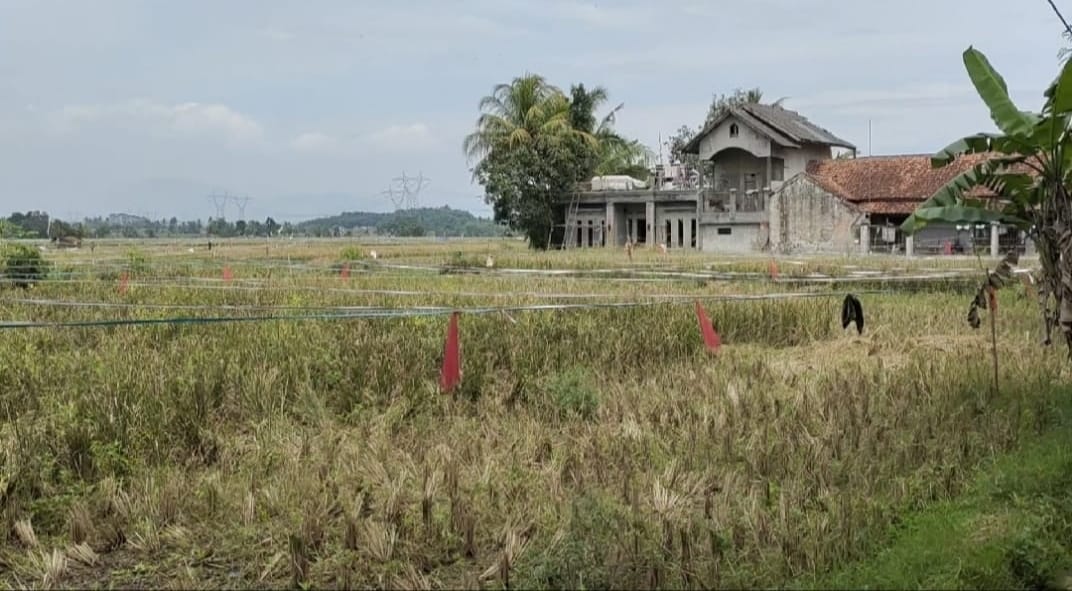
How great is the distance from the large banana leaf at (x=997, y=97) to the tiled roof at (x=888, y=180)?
2619 cm

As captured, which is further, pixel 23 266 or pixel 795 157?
pixel 795 157

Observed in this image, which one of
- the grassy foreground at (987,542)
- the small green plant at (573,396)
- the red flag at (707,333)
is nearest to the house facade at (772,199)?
the red flag at (707,333)

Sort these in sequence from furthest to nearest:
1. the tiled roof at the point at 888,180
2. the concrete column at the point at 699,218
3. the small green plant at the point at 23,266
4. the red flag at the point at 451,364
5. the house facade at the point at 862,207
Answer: the concrete column at the point at 699,218, the tiled roof at the point at 888,180, the house facade at the point at 862,207, the small green plant at the point at 23,266, the red flag at the point at 451,364

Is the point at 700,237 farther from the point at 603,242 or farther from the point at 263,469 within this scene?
the point at 263,469

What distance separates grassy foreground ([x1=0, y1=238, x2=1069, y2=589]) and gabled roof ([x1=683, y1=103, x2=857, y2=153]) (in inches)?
1069

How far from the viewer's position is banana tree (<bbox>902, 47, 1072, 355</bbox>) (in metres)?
6.79

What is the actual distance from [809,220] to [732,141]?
5690 millimetres

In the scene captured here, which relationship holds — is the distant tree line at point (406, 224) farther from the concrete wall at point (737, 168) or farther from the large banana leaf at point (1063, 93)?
the large banana leaf at point (1063, 93)

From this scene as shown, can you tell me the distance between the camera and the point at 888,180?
34469 millimetres

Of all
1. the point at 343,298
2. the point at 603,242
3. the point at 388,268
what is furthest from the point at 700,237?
the point at 343,298

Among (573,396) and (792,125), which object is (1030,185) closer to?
(573,396)

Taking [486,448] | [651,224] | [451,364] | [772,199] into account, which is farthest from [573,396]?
[651,224]

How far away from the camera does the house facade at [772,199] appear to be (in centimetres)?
3319

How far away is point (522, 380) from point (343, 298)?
21.4ft
